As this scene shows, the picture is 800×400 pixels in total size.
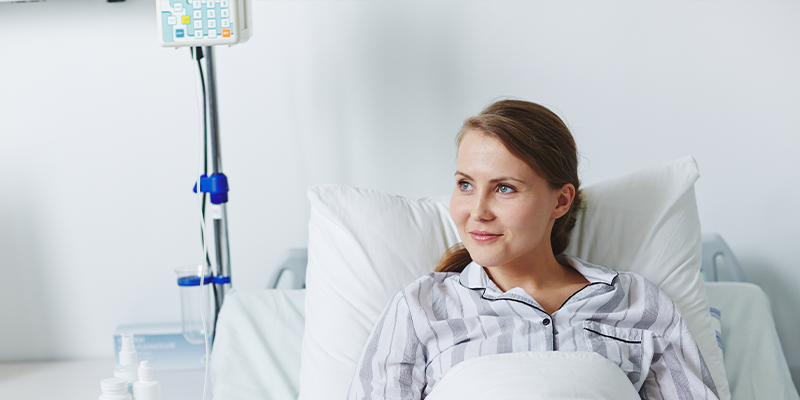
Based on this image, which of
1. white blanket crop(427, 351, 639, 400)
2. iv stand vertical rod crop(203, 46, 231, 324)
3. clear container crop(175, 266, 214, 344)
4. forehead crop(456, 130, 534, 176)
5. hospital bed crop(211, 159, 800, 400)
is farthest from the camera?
clear container crop(175, 266, 214, 344)

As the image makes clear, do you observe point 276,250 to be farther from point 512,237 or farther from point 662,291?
point 662,291

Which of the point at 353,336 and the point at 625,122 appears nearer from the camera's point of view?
the point at 353,336

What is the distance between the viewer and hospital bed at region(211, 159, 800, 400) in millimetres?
1227

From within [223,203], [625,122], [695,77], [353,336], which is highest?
[695,77]

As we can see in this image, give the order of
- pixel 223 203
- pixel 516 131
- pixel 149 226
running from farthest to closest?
1. pixel 149 226
2. pixel 223 203
3. pixel 516 131

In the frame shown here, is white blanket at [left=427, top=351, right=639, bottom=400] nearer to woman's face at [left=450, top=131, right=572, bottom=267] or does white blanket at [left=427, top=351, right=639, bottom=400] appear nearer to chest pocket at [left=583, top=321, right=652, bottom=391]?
chest pocket at [left=583, top=321, right=652, bottom=391]

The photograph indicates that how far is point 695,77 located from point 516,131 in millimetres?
816

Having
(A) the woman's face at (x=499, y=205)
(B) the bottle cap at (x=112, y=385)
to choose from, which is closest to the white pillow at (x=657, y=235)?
(A) the woman's face at (x=499, y=205)

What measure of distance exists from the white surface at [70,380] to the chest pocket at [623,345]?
86 cm

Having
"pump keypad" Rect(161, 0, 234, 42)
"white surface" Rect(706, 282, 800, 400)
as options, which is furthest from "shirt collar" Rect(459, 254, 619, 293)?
"pump keypad" Rect(161, 0, 234, 42)

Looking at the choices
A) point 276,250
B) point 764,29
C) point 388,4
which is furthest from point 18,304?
point 764,29

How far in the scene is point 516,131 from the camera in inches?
40.0

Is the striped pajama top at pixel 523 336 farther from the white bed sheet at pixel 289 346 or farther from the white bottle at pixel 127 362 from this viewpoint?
the white bottle at pixel 127 362

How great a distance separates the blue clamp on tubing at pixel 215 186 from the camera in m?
1.40
